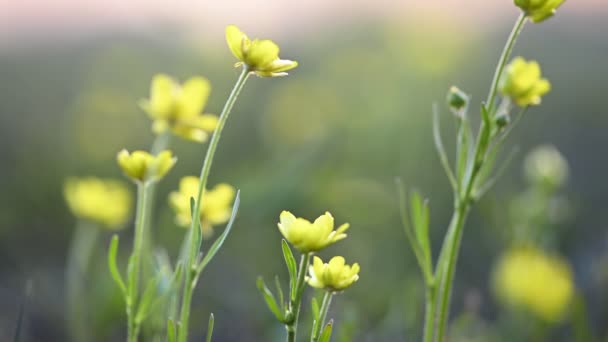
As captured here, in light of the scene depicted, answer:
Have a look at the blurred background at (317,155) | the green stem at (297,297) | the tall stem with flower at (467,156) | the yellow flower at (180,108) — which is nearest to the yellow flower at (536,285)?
the blurred background at (317,155)

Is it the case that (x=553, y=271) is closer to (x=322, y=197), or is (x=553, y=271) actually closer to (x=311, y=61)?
(x=322, y=197)

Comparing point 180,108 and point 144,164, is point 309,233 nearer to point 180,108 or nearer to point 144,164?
point 144,164

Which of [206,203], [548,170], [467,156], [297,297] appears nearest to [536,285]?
[548,170]

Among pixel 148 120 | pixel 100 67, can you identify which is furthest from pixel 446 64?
pixel 100 67

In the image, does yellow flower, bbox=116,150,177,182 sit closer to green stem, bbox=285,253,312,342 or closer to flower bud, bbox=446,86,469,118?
green stem, bbox=285,253,312,342

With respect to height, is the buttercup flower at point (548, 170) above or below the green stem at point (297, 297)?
below

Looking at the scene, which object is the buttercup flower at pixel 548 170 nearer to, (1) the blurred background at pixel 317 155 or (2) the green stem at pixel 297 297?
(1) the blurred background at pixel 317 155
